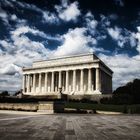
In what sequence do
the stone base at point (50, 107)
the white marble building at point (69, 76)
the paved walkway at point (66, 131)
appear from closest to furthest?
1. the paved walkway at point (66, 131)
2. the stone base at point (50, 107)
3. the white marble building at point (69, 76)

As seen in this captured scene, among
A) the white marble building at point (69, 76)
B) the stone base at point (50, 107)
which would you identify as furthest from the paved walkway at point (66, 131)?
the white marble building at point (69, 76)

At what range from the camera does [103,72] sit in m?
100

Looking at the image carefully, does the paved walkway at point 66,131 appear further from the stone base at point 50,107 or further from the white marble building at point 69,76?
the white marble building at point 69,76

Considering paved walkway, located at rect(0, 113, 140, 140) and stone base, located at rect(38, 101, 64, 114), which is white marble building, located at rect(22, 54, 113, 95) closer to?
stone base, located at rect(38, 101, 64, 114)

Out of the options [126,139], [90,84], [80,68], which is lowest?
[126,139]

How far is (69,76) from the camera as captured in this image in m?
101

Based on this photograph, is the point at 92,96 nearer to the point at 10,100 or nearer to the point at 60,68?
the point at 60,68

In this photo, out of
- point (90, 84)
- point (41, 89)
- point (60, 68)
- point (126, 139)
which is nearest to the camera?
point (126, 139)

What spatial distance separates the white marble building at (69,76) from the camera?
3647 inches

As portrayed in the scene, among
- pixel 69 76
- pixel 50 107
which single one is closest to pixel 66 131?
pixel 50 107

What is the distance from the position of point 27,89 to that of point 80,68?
27968mm

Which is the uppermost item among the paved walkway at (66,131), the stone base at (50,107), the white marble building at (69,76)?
the white marble building at (69,76)

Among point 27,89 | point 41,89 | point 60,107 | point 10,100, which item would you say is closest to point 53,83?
point 41,89

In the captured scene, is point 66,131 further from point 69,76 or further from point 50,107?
point 69,76
